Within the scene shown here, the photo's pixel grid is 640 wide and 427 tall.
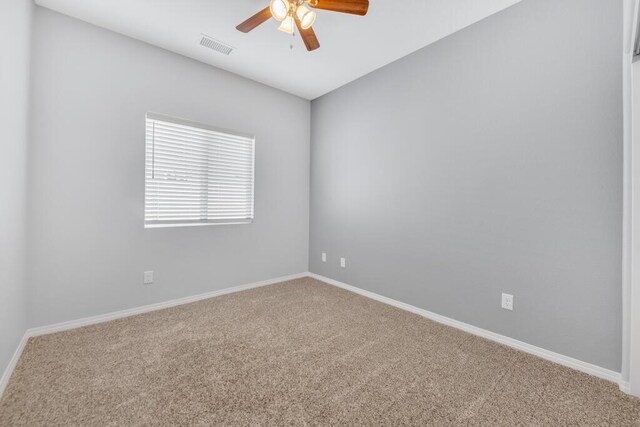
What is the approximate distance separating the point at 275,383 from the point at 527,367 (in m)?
1.72

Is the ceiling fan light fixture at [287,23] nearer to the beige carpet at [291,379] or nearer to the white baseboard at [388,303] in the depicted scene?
the beige carpet at [291,379]

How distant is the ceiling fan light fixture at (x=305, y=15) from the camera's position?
1.79 meters

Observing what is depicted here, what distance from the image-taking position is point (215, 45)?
8.82ft

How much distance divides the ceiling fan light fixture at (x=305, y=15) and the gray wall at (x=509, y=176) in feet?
4.65

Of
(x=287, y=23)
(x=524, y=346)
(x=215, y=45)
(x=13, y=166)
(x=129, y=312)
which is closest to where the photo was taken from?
(x=13, y=166)

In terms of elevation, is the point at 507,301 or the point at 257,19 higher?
the point at 257,19

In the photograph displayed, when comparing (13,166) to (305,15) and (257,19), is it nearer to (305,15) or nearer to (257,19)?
(257,19)

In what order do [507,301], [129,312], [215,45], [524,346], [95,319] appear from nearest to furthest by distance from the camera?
[524,346] < [507,301] < [95,319] < [129,312] < [215,45]

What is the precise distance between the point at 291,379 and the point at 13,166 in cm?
233

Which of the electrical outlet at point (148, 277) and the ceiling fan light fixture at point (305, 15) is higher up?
the ceiling fan light fixture at point (305, 15)

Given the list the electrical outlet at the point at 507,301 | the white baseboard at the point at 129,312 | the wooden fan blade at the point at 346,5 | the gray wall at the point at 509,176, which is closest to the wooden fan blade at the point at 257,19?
the wooden fan blade at the point at 346,5

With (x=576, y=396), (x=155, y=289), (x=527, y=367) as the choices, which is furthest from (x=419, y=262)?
(x=155, y=289)

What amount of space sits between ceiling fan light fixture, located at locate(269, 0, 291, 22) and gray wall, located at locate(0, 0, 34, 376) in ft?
5.10

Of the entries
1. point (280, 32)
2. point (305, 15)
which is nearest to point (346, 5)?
point (305, 15)
